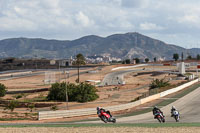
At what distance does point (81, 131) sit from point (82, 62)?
90.1m

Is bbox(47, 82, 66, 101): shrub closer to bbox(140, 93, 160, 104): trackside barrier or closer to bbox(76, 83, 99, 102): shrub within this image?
bbox(76, 83, 99, 102): shrub

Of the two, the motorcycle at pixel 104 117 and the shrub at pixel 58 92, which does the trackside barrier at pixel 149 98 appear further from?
the motorcycle at pixel 104 117

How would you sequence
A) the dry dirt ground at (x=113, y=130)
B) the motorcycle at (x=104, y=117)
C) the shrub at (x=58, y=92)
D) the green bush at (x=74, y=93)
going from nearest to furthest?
the dry dirt ground at (x=113, y=130), the motorcycle at (x=104, y=117), the green bush at (x=74, y=93), the shrub at (x=58, y=92)

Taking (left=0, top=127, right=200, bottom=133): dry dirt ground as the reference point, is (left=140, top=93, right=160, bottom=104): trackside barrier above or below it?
below

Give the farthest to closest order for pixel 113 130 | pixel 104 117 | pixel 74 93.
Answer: pixel 74 93 < pixel 104 117 < pixel 113 130

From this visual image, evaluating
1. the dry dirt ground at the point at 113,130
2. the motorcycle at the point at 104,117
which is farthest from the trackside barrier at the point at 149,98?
the dry dirt ground at the point at 113,130

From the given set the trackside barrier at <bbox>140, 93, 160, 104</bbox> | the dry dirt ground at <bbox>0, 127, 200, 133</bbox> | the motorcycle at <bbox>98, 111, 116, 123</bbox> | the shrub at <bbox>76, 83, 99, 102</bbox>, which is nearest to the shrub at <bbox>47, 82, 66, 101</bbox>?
the shrub at <bbox>76, 83, 99, 102</bbox>

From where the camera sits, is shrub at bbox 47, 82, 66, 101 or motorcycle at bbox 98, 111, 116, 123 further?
shrub at bbox 47, 82, 66, 101

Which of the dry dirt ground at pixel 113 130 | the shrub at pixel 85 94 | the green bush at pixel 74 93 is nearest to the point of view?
the dry dirt ground at pixel 113 130

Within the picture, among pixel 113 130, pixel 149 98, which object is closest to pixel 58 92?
pixel 149 98

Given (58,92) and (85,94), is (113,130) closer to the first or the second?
(85,94)

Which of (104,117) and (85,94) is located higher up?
(104,117)

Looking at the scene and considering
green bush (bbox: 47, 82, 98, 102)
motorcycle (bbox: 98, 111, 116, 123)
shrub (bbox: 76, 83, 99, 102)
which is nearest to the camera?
motorcycle (bbox: 98, 111, 116, 123)

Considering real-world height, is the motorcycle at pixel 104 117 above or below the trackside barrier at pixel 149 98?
above
